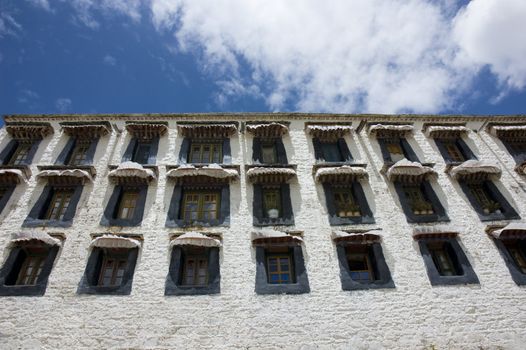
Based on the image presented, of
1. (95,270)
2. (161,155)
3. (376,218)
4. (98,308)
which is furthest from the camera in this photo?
(161,155)

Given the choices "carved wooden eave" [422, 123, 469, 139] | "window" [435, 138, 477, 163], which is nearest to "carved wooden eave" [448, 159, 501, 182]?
"window" [435, 138, 477, 163]

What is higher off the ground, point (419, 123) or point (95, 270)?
point (419, 123)

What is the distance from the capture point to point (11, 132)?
49.5 feet

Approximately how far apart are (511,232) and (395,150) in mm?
5634

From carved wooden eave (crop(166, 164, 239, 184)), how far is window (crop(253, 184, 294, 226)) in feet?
4.11

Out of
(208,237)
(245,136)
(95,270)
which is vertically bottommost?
(95,270)

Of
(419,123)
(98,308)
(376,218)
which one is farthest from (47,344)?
(419,123)

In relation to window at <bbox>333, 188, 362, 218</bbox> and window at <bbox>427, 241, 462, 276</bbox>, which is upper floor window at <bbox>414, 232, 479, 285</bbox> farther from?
window at <bbox>333, 188, 362, 218</bbox>

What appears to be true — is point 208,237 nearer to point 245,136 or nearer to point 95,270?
point 95,270

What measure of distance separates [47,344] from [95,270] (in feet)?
7.65

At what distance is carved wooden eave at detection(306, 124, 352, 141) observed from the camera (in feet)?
51.2

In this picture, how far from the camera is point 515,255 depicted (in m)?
11.8

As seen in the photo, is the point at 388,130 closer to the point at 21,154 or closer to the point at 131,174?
the point at 131,174

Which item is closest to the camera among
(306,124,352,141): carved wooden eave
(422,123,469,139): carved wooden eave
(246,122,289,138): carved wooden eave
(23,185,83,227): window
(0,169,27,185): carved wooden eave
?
(23,185,83,227): window
